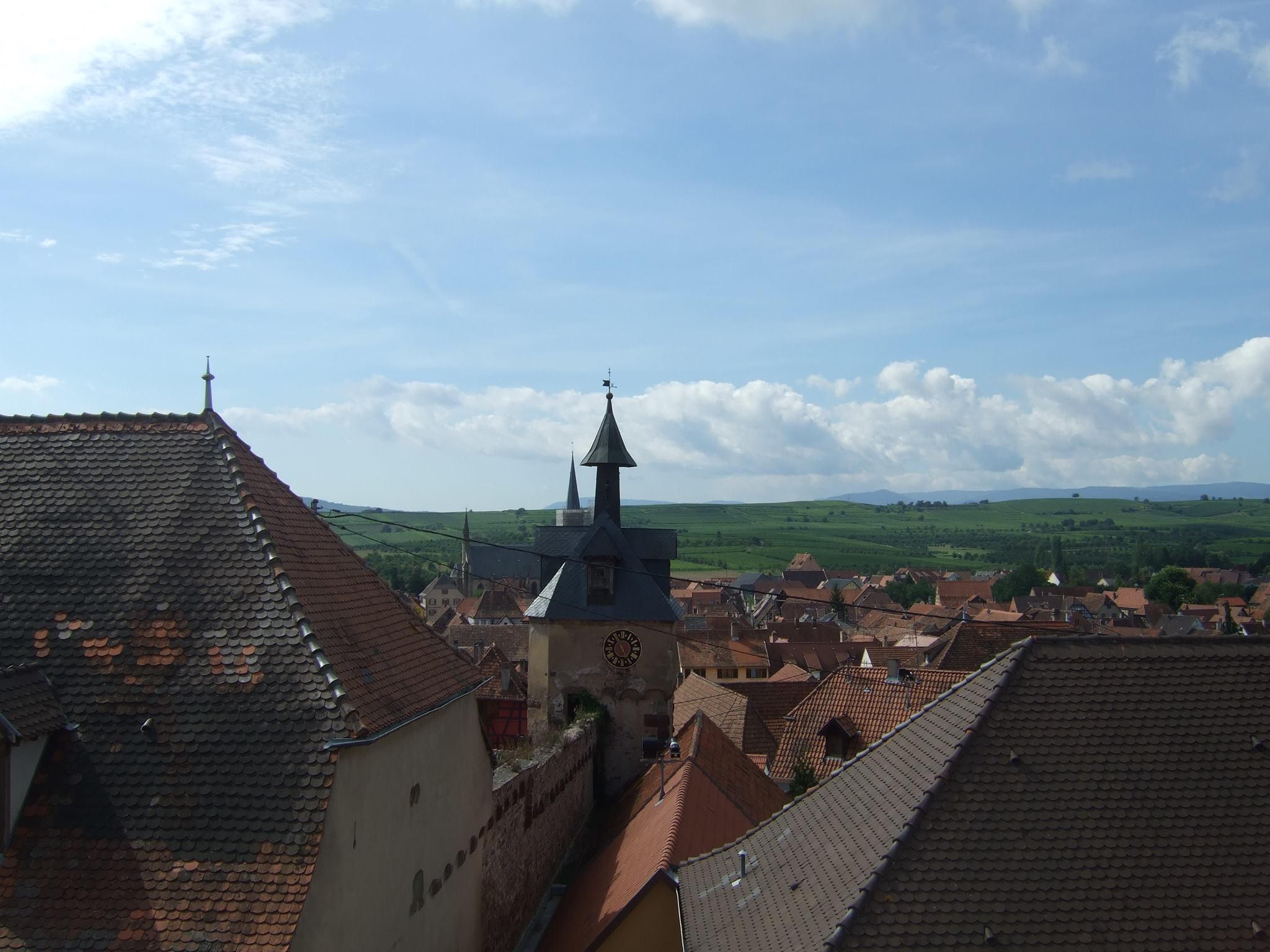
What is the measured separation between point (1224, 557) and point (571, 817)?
17459cm

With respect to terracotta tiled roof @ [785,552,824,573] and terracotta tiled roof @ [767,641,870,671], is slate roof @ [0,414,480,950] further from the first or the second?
terracotta tiled roof @ [785,552,824,573]

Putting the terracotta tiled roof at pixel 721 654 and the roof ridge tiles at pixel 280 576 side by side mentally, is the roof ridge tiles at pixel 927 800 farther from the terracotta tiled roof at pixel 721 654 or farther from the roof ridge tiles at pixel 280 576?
the terracotta tiled roof at pixel 721 654

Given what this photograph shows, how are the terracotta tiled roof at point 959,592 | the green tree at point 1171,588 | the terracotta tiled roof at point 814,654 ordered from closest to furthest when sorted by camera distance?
the terracotta tiled roof at point 814,654 < the green tree at point 1171,588 < the terracotta tiled roof at point 959,592

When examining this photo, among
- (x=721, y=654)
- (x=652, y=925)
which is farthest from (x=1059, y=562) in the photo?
(x=652, y=925)

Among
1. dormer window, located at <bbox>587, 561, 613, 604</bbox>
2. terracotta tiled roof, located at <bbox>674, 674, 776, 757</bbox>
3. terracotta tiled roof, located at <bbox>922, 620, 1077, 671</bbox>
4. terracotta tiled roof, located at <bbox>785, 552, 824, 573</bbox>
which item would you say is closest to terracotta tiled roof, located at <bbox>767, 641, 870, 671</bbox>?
terracotta tiled roof, located at <bbox>922, 620, 1077, 671</bbox>

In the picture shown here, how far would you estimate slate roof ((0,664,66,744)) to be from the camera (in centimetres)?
920

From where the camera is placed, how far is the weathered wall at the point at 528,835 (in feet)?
52.5

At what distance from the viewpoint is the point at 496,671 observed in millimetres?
39438

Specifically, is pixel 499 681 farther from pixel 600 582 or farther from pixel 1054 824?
pixel 1054 824

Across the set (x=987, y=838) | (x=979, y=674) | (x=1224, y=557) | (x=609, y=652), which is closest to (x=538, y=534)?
(x=609, y=652)

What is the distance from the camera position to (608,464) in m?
30.4

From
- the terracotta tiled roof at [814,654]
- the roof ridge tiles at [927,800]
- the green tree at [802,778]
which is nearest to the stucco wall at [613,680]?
the green tree at [802,778]

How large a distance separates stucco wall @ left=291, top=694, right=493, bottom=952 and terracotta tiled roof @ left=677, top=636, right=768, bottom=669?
158ft

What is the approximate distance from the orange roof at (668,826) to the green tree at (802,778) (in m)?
1.82
